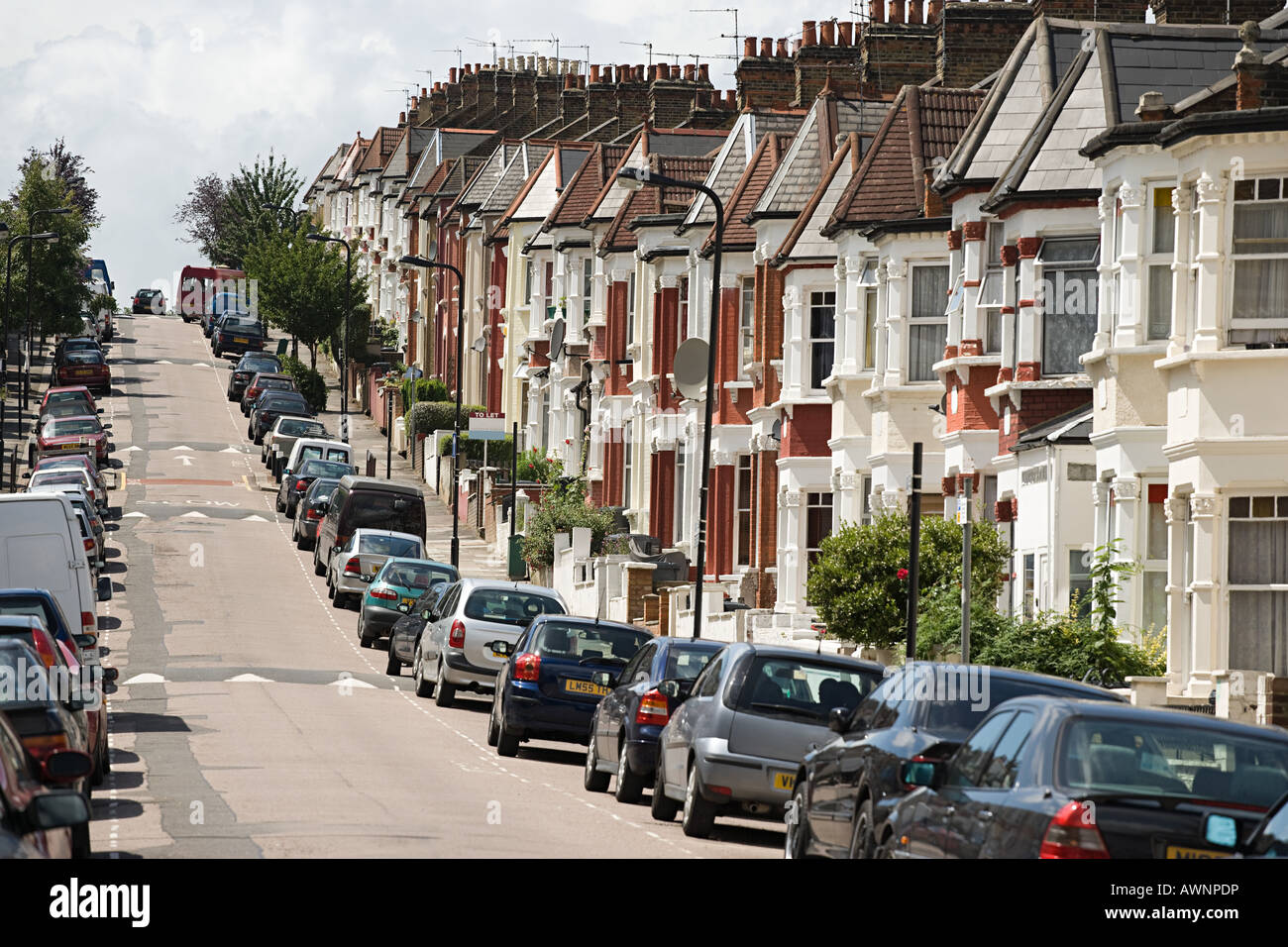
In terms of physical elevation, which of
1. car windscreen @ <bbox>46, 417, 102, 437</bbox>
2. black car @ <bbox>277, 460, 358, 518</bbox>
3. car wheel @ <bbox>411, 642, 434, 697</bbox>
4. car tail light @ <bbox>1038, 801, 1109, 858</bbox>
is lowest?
car wheel @ <bbox>411, 642, 434, 697</bbox>

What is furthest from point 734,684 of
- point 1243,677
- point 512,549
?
point 512,549

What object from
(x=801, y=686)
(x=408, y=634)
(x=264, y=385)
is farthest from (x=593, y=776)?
(x=264, y=385)

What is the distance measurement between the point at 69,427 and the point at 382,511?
2100 cm

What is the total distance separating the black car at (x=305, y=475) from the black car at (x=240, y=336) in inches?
1770

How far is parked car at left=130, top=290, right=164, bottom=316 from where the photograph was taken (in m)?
143

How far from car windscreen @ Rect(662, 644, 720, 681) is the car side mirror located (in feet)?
30.2

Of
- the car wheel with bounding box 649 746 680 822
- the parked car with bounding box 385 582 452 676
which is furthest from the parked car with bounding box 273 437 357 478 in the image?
the car wheel with bounding box 649 746 680 822

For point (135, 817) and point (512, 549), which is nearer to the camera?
point (135, 817)

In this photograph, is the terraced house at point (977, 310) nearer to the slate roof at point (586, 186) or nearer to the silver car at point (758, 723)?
the slate roof at point (586, 186)

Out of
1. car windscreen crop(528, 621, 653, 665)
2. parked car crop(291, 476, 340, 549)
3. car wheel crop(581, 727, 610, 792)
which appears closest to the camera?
car wheel crop(581, 727, 610, 792)

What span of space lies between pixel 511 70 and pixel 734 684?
93337 millimetres

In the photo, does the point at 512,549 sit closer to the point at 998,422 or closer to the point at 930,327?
the point at 930,327

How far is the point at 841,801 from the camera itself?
14.2 m

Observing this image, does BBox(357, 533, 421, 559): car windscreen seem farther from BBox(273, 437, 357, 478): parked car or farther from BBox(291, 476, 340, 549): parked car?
BBox(273, 437, 357, 478): parked car
